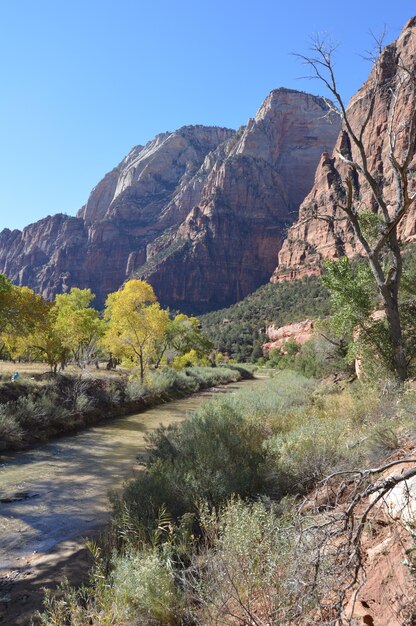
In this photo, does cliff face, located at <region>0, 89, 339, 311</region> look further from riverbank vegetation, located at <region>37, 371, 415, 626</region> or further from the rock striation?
riverbank vegetation, located at <region>37, 371, 415, 626</region>

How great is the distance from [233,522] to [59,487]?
6351 millimetres

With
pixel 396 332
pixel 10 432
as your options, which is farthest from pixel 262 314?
pixel 396 332

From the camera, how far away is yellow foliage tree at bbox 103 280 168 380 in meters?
25.4

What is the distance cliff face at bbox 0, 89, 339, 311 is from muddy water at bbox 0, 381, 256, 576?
134 meters

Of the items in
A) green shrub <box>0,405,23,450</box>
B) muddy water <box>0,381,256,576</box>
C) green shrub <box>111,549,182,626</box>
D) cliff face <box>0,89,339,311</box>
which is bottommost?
muddy water <box>0,381,256,576</box>

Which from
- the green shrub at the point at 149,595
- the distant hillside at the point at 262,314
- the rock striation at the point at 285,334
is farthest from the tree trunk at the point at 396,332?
the distant hillside at the point at 262,314

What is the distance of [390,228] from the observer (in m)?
9.27

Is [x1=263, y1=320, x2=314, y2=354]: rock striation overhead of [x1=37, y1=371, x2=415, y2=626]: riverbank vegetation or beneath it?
overhead

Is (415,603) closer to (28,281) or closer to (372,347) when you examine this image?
(372,347)

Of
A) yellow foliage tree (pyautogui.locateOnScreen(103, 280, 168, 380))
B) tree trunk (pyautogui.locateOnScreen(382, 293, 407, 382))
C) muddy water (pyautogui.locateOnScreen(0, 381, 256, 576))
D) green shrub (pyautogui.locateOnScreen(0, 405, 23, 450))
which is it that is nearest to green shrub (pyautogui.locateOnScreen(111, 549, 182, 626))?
muddy water (pyautogui.locateOnScreen(0, 381, 256, 576))

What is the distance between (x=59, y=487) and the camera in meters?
8.99

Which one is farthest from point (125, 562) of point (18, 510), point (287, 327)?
point (287, 327)

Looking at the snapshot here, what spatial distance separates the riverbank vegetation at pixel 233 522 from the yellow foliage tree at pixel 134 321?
47.4 feet

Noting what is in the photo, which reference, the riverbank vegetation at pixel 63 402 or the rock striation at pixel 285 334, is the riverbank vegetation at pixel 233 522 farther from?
the rock striation at pixel 285 334
